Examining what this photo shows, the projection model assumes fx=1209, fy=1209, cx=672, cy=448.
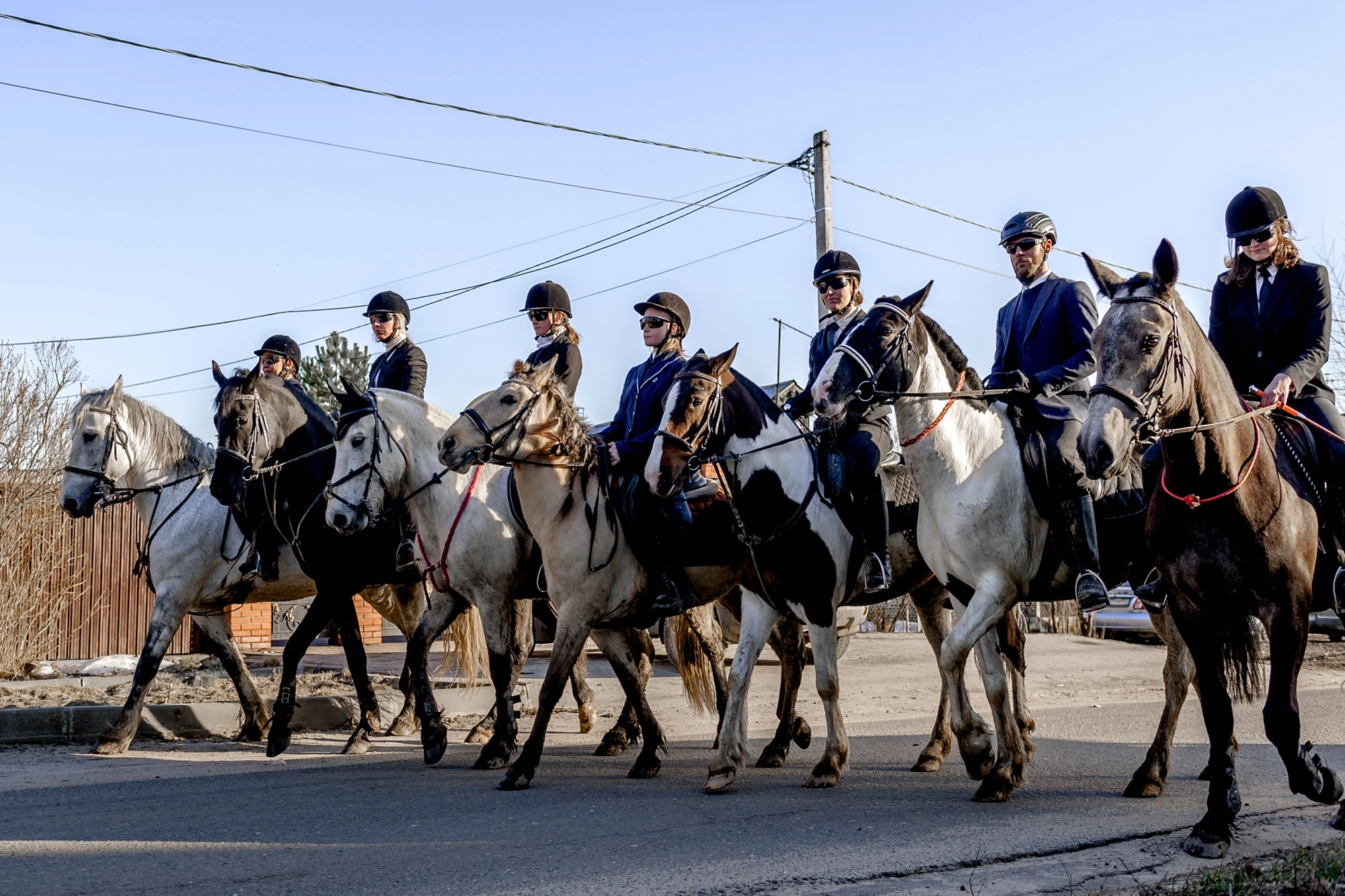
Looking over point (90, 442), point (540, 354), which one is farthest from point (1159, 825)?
point (90, 442)

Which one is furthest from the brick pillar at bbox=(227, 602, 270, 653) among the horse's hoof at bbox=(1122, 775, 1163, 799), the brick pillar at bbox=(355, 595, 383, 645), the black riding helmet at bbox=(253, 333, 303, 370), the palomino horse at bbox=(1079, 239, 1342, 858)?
the palomino horse at bbox=(1079, 239, 1342, 858)

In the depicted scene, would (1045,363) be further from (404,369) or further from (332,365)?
(332,365)

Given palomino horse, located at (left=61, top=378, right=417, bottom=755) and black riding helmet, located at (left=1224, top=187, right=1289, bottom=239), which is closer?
black riding helmet, located at (left=1224, top=187, right=1289, bottom=239)

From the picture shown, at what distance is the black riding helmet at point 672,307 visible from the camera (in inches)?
355

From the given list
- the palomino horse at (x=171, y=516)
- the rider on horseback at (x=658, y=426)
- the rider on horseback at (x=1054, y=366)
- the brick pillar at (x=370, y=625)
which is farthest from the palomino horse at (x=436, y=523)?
the brick pillar at (x=370, y=625)

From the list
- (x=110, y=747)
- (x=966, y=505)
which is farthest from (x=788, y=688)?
(x=110, y=747)

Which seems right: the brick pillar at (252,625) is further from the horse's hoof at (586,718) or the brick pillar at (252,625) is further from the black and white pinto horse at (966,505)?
the black and white pinto horse at (966,505)

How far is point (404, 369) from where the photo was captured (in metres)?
11.0

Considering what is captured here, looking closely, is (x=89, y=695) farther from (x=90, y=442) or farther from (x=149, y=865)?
(x=149, y=865)

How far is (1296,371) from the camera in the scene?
6.20 meters

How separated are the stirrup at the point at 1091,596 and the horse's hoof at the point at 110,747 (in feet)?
23.4

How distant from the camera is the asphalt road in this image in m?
5.19

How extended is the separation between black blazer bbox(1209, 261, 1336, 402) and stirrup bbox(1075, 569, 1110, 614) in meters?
1.32

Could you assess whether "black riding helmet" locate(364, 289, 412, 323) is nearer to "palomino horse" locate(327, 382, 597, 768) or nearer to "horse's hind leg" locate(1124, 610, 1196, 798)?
A: "palomino horse" locate(327, 382, 597, 768)
